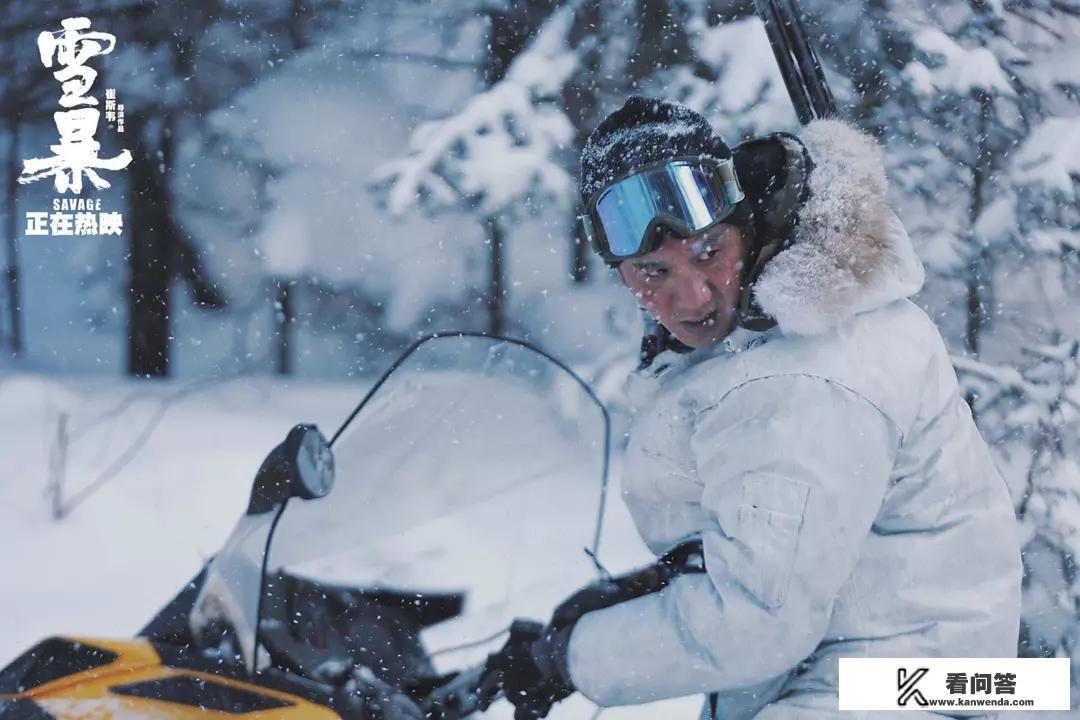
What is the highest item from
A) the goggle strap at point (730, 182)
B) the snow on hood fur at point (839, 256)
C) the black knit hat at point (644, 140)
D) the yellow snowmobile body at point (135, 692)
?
the black knit hat at point (644, 140)

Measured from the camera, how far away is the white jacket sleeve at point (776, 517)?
966 millimetres

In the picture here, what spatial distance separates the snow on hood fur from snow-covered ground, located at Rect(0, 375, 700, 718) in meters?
0.87

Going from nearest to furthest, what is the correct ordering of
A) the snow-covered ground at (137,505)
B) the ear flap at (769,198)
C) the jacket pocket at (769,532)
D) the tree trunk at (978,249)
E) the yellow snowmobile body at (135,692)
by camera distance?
the jacket pocket at (769,532)
the ear flap at (769,198)
the yellow snowmobile body at (135,692)
the snow-covered ground at (137,505)
the tree trunk at (978,249)

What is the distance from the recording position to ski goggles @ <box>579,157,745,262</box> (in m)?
1.12

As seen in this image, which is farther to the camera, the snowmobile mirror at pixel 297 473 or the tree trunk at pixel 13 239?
the tree trunk at pixel 13 239

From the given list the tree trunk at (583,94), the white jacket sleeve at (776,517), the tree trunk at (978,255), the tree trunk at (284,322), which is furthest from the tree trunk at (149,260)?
the tree trunk at (978,255)

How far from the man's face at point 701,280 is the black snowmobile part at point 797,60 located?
700mm

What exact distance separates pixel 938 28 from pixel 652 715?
1.51 meters

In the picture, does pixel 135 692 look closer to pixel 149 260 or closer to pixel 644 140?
pixel 149 260

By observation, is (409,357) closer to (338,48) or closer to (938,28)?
(338,48)

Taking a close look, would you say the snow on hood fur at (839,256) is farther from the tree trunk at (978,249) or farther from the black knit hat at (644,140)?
the tree trunk at (978,249)

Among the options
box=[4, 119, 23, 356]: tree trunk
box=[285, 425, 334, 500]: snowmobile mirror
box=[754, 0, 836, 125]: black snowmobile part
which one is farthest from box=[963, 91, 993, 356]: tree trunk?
box=[4, 119, 23, 356]: tree trunk

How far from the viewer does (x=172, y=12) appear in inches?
69.6

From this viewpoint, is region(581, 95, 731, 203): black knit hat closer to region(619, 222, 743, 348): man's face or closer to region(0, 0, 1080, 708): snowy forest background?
region(619, 222, 743, 348): man's face
